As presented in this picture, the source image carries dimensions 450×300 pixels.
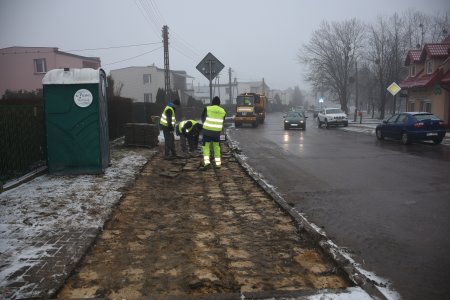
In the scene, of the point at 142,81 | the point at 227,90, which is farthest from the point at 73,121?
the point at 227,90

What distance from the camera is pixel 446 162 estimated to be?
1195 centimetres

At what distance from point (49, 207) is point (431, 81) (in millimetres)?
28346

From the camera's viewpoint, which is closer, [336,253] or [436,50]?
[336,253]

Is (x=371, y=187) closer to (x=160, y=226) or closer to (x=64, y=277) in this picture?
(x=160, y=226)

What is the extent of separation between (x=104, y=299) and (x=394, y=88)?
2753 cm

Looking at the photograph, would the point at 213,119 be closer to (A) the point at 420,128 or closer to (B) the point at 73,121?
(B) the point at 73,121

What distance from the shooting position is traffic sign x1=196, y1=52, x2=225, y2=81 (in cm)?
1286

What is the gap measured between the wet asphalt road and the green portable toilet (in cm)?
438

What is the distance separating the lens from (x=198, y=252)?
4.63 m

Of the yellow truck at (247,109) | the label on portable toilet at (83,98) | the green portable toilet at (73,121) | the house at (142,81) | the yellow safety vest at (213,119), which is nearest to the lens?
the green portable toilet at (73,121)

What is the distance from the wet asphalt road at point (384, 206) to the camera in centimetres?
418

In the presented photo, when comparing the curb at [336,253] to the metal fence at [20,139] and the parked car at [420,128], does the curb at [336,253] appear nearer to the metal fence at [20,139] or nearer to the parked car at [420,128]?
the metal fence at [20,139]

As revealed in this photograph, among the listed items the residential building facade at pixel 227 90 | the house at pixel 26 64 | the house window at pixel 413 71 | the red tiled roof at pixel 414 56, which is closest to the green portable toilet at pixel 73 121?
the red tiled roof at pixel 414 56

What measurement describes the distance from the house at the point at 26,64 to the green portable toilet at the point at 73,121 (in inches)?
1384
